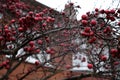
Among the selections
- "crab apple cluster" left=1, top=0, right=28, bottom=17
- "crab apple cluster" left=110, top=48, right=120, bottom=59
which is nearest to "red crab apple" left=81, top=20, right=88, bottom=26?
"crab apple cluster" left=110, top=48, right=120, bottom=59

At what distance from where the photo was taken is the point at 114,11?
4.31 metres

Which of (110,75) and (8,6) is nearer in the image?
(110,75)

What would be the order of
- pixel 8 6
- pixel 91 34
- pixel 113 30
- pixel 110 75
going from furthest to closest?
pixel 8 6 → pixel 110 75 → pixel 113 30 → pixel 91 34

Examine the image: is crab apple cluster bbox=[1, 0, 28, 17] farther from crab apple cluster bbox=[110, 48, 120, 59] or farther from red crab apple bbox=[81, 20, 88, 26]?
crab apple cluster bbox=[110, 48, 120, 59]

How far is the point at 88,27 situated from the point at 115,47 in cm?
50

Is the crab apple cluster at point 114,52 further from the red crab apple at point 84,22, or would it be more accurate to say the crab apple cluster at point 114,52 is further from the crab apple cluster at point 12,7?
the crab apple cluster at point 12,7

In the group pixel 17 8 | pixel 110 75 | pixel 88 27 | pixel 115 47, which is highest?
pixel 17 8

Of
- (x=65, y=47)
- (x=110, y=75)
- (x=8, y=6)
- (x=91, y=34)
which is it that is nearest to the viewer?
(x=91, y=34)

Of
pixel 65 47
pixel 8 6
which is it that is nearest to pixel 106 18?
pixel 8 6

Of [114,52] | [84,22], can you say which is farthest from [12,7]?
[114,52]

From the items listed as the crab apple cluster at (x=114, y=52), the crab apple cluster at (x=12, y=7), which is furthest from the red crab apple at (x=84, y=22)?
the crab apple cluster at (x=12, y=7)

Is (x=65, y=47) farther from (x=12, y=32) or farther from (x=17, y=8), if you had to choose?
(x=12, y=32)

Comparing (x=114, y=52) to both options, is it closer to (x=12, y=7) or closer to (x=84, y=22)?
(x=84, y=22)

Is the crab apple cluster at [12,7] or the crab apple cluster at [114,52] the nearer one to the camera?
the crab apple cluster at [114,52]
